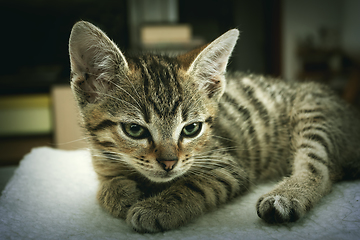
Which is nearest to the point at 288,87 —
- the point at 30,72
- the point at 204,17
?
the point at 30,72

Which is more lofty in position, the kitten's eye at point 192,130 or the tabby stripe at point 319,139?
the kitten's eye at point 192,130

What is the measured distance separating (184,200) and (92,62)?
21.0 inches

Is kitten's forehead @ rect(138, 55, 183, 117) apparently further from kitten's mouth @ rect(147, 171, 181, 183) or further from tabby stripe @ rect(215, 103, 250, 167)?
tabby stripe @ rect(215, 103, 250, 167)

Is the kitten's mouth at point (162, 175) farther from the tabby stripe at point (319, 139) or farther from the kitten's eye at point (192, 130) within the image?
the tabby stripe at point (319, 139)

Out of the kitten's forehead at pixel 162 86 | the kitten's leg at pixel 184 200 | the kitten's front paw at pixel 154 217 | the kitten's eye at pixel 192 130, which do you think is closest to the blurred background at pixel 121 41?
the kitten's forehead at pixel 162 86

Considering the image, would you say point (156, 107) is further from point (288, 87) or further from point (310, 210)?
point (288, 87)

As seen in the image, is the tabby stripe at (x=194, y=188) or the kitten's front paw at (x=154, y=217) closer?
the kitten's front paw at (x=154, y=217)

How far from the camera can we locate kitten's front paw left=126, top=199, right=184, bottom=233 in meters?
0.77

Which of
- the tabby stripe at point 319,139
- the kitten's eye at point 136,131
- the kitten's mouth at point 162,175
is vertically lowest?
the tabby stripe at point 319,139

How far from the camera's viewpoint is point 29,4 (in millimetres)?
2533

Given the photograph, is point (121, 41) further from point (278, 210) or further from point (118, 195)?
point (278, 210)

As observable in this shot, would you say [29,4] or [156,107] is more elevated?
[29,4]

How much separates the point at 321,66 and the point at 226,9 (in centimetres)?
147

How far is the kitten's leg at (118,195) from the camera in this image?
0.89 m
